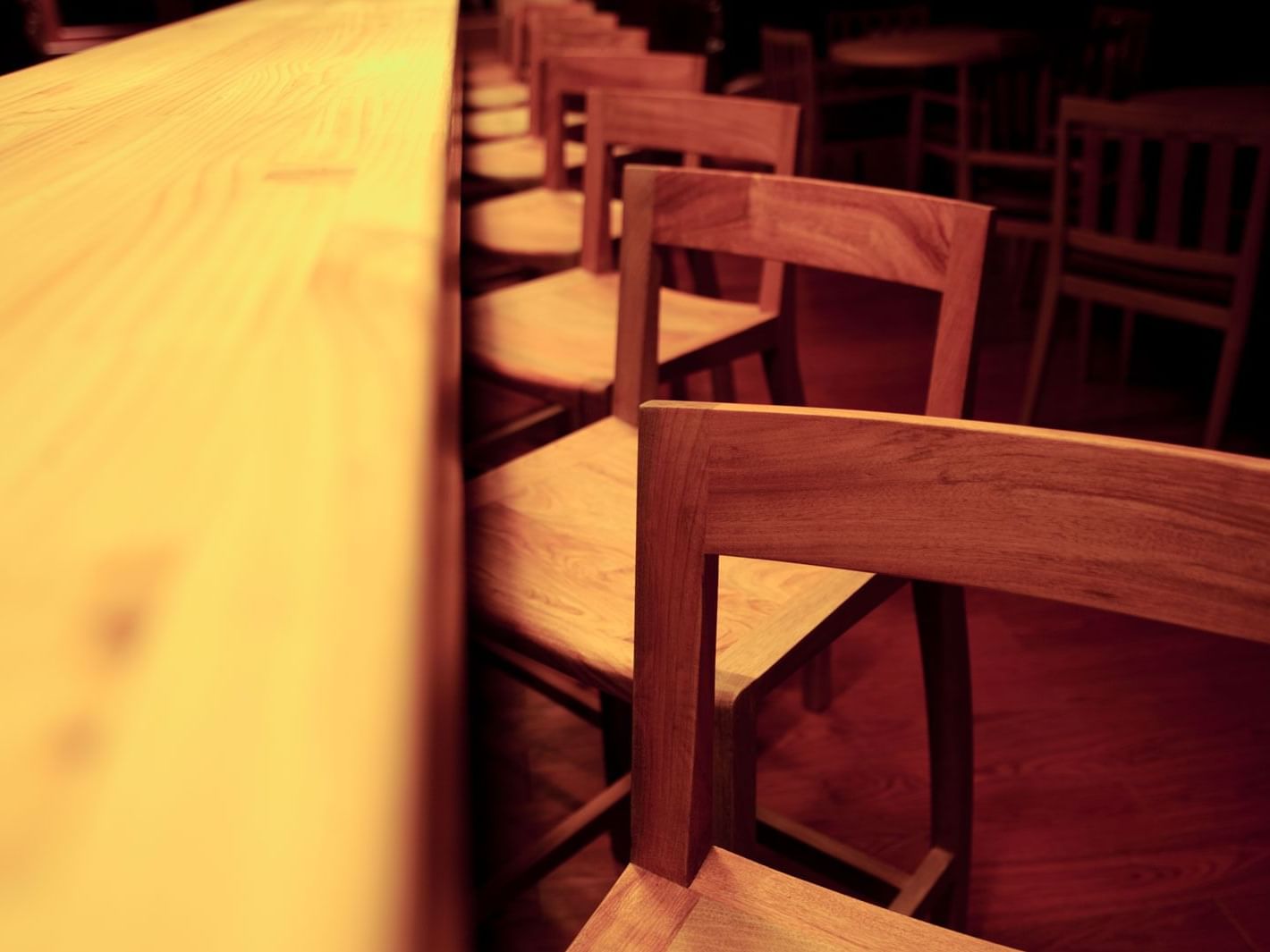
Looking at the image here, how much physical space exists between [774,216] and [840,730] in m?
1.01

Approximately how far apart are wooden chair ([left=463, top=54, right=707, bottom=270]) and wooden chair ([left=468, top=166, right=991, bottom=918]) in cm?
82

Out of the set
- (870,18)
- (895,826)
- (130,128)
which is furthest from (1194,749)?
(870,18)

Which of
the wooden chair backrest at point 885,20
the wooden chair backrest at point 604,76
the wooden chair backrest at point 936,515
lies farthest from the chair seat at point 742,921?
the wooden chair backrest at point 885,20

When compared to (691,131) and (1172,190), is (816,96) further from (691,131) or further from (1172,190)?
(691,131)

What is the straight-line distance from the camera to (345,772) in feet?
0.68

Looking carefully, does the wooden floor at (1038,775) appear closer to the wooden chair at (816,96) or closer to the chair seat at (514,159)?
the chair seat at (514,159)

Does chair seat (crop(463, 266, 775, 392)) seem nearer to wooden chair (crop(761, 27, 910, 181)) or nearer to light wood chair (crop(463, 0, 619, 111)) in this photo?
light wood chair (crop(463, 0, 619, 111))

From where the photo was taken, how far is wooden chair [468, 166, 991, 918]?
1.01 metres

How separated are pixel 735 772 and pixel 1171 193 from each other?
1991mm

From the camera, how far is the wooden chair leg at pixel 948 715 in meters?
1.27

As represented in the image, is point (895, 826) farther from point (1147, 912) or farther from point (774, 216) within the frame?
point (774, 216)

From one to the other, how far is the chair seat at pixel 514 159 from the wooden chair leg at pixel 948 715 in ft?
5.35

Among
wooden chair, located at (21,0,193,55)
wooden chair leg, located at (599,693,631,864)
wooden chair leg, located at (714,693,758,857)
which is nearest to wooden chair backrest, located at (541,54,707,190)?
wooden chair leg, located at (599,693,631,864)

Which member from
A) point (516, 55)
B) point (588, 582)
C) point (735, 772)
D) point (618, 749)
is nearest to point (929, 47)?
point (516, 55)
